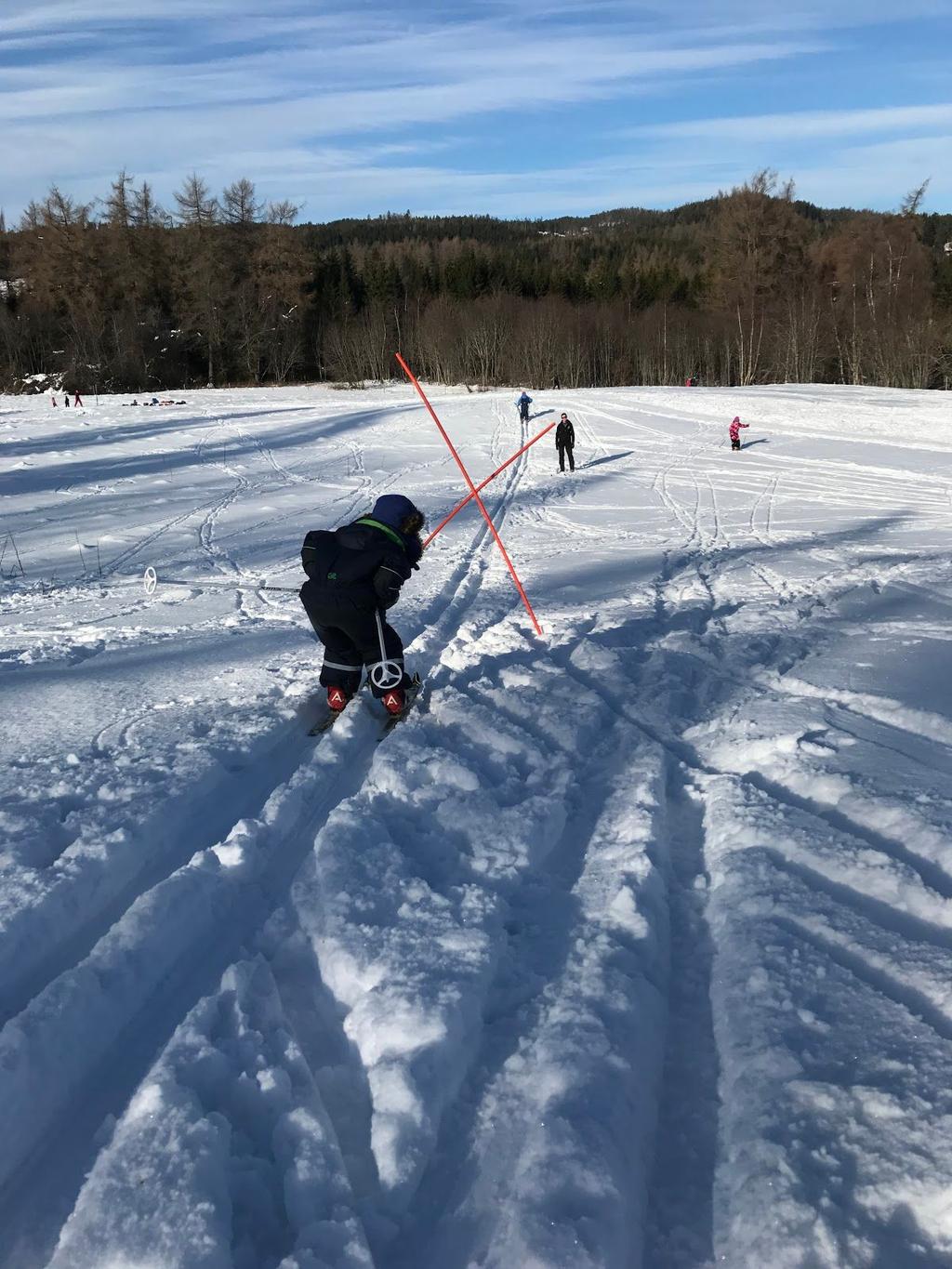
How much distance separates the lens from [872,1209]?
231 cm

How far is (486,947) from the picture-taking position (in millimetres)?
3334

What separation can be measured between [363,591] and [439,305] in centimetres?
6748

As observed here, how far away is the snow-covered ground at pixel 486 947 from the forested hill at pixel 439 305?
48270mm

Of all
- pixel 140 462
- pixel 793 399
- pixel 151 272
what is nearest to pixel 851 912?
pixel 140 462

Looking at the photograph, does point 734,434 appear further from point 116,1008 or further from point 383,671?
point 116,1008

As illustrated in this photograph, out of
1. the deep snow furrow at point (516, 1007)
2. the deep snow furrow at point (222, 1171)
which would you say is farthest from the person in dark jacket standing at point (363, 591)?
the deep snow furrow at point (222, 1171)

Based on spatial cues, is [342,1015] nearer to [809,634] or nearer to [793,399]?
[809,634]

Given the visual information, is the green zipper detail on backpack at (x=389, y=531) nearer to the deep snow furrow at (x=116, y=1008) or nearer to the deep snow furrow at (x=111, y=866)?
the deep snow furrow at (x=111, y=866)

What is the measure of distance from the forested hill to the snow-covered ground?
1900 inches

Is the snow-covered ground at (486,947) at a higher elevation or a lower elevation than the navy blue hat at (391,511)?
lower

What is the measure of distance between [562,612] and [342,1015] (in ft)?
19.2

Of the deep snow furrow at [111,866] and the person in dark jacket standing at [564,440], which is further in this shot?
the person in dark jacket standing at [564,440]

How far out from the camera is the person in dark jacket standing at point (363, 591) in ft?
18.0

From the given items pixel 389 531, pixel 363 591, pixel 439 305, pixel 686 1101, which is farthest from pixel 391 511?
pixel 439 305
